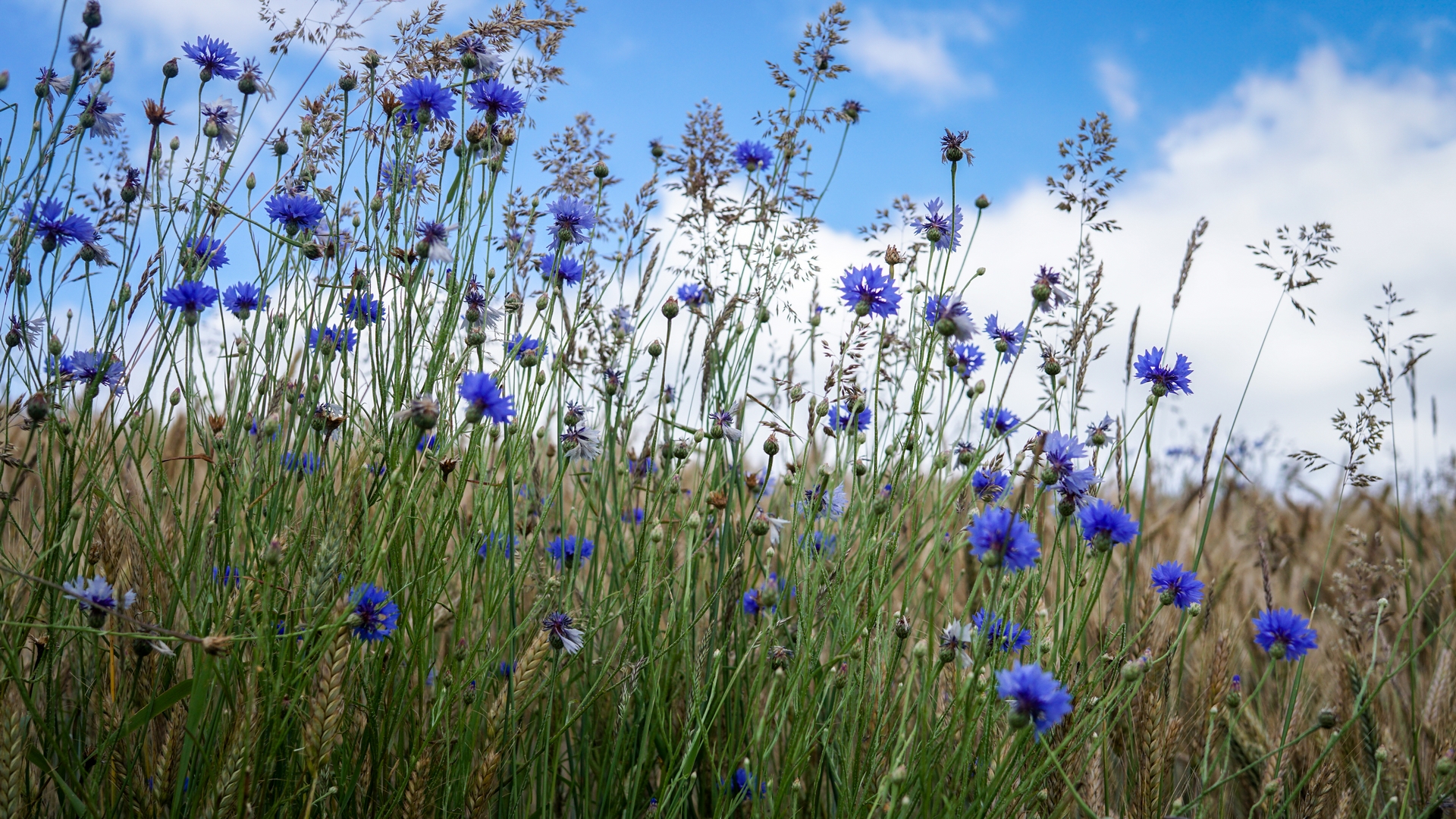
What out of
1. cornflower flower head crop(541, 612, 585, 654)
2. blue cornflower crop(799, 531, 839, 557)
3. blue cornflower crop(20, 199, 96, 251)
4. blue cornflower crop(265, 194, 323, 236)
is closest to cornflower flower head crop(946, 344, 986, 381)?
blue cornflower crop(799, 531, 839, 557)

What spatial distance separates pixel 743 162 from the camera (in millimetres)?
2402

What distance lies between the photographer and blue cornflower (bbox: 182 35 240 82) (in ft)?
6.39

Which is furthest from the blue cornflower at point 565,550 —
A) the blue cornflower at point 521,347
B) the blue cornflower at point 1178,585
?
the blue cornflower at point 1178,585

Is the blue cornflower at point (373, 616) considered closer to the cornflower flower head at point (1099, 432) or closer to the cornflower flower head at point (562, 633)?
the cornflower flower head at point (562, 633)

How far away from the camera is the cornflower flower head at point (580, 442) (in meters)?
1.68

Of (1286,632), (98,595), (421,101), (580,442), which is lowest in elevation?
(98,595)

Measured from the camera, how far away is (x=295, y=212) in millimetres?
1763

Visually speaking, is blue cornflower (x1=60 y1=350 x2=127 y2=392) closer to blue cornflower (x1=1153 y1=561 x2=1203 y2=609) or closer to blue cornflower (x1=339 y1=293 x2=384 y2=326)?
blue cornflower (x1=339 y1=293 x2=384 y2=326)

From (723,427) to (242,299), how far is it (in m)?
1.02

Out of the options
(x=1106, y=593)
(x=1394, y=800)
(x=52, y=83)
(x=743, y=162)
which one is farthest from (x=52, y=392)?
(x=1106, y=593)

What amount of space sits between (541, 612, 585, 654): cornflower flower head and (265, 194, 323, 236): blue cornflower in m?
0.88

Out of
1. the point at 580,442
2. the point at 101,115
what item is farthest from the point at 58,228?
the point at 580,442

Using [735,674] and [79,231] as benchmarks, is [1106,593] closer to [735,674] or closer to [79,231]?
[735,674]

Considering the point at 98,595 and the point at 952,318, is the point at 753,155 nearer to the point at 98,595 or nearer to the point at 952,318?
the point at 952,318
